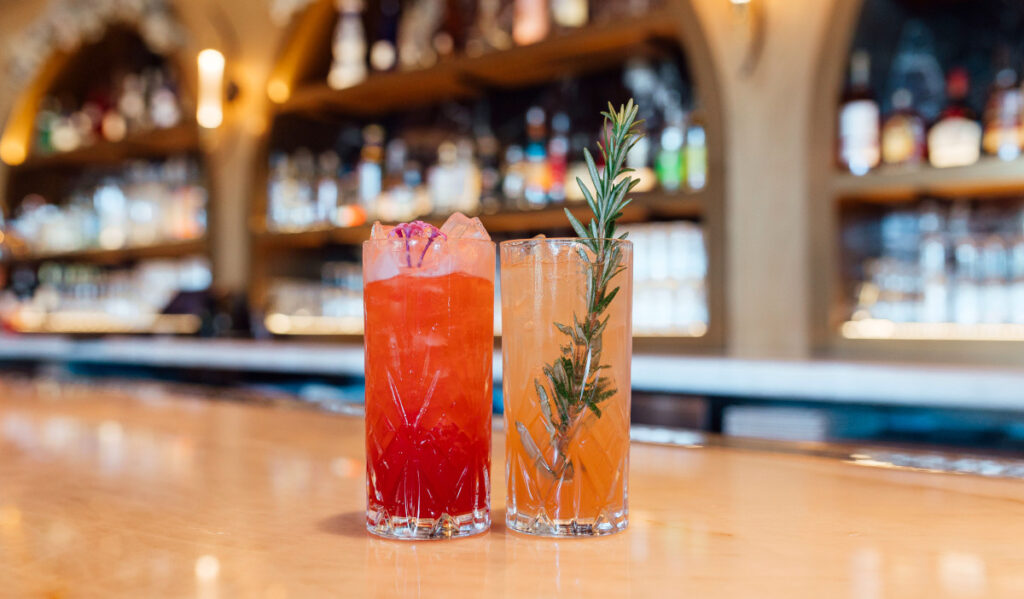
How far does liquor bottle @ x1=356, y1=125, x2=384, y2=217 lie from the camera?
10.3 feet

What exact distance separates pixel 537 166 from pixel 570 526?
226 cm

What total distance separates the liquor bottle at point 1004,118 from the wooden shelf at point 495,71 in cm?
78

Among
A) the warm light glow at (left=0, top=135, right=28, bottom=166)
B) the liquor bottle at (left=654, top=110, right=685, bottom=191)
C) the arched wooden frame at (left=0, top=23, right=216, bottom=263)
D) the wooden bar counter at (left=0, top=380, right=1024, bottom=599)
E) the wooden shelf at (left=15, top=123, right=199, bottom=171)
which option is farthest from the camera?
the warm light glow at (left=0, top=135, right=28, bottom=166)

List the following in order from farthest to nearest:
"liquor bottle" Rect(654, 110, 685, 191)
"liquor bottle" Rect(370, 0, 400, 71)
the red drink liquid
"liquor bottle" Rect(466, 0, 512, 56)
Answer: "liquor bottle" Rect(370, 0, 400, 71)
"liquor bottle" Rect(466, 0, 512, 56)
"liquor bottle" Rect(654, 110, 685, 191)
the red drink liquid

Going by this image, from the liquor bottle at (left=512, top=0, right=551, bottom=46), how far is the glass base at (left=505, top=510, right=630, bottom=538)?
2.31 meters

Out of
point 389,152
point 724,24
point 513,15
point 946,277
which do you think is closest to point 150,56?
point 389,152

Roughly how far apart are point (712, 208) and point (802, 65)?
389mm

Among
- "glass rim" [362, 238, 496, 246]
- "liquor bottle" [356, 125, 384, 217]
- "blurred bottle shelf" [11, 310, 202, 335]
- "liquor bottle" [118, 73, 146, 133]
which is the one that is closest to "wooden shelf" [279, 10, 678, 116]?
"liquor bottle" [356, 125, 384, 217]

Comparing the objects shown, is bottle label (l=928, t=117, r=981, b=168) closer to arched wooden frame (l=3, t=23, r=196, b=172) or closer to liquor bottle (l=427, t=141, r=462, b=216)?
liquor bottle (l=427, t=141, r=462, b=216)

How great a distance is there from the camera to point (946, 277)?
7.04 ft

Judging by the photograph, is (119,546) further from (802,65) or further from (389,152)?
(389,152)

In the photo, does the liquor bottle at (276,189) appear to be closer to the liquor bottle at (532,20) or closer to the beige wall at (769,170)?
the liquor bottle at (532,20)

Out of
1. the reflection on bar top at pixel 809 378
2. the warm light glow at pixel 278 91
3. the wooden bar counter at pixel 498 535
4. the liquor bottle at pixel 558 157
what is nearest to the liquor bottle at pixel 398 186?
the warm light glow at pixel 278 91

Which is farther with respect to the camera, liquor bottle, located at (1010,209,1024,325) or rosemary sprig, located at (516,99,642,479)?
liquor bottle, located at (1010,209,1024,325)
